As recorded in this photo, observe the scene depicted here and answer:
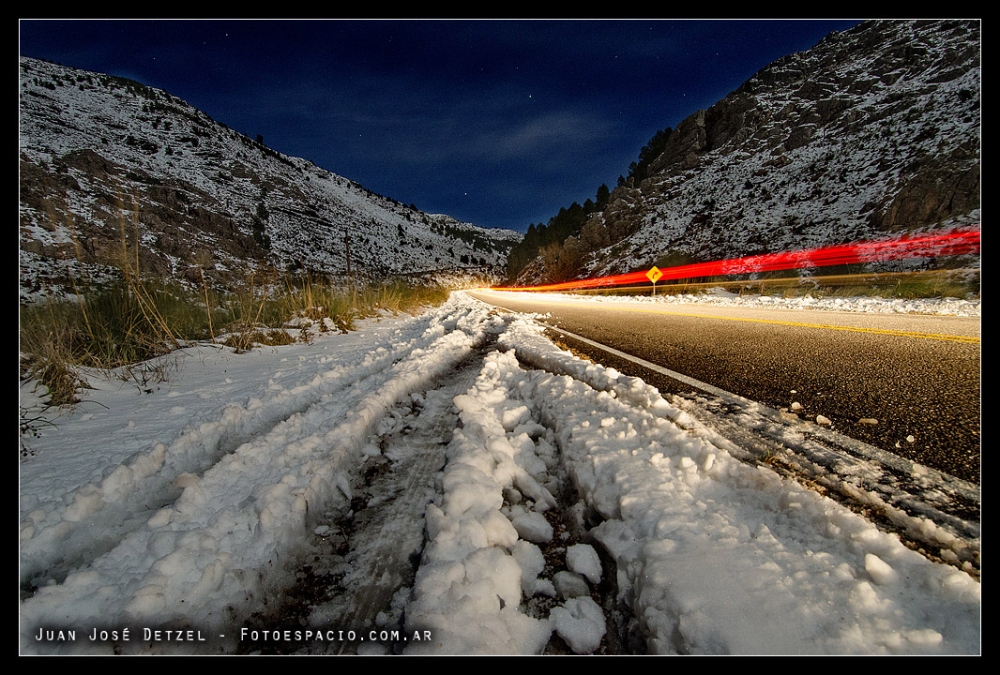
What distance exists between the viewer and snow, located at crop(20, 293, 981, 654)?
99 cm

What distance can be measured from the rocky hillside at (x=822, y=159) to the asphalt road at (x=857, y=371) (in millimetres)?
20171

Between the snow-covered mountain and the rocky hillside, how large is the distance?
1206 inches

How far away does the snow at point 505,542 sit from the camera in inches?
39.1

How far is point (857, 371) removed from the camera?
2.91 meters

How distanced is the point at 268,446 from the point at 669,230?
125ft

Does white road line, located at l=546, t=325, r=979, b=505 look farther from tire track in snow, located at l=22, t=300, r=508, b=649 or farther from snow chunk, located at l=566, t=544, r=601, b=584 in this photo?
tire track in snow, located at l=22, t=300, r=508, b=649

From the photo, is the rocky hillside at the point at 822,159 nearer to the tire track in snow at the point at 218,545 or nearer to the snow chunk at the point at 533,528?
the snow chunk at the point at 533,528

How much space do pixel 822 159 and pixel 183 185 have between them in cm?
6981

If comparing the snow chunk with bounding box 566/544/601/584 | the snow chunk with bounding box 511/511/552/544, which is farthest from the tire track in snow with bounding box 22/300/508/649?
the snow chunk with bounding box 566/544/601/584

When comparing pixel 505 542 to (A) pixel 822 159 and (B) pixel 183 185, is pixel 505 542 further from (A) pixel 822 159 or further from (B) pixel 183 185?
(B) pixel 183 185

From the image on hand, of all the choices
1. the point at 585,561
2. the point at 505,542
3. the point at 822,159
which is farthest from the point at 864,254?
the point at 505,542
